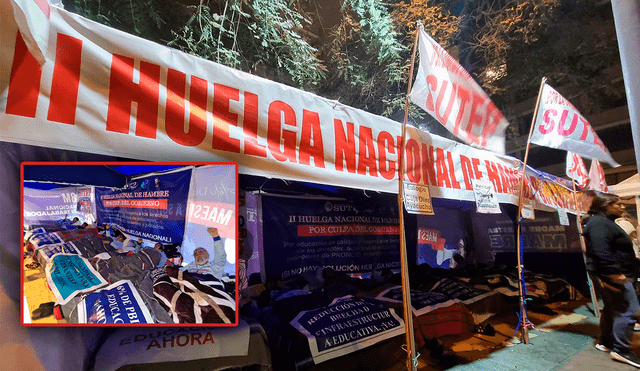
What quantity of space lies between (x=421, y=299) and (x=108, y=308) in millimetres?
3692

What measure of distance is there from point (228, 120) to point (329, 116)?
3.33ft

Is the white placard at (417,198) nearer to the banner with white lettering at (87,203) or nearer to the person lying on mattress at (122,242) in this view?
the person lying on mattress at (122,242)

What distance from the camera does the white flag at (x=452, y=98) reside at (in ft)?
9.88

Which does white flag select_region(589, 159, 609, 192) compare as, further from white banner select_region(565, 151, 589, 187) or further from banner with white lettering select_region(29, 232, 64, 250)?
banner with white lettering select_region(29, 232, 64, 250)

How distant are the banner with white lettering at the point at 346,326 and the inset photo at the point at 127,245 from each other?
1442mm

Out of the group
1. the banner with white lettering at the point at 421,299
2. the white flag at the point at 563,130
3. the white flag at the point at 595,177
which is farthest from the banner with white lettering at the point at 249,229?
the white flag at the point at 595,177

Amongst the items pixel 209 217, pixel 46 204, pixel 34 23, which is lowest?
pixel 209 217

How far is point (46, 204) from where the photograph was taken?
1.75 m

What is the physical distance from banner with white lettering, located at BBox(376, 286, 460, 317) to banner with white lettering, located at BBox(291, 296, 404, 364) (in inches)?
14.8

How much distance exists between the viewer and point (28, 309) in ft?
5.71

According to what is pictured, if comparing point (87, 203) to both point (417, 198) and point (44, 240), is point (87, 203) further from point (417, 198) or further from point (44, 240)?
point (417, 198)

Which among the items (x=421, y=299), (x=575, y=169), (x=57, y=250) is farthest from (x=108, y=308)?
(x=575, y=169)

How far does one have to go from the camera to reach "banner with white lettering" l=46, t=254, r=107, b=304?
171 centimetres

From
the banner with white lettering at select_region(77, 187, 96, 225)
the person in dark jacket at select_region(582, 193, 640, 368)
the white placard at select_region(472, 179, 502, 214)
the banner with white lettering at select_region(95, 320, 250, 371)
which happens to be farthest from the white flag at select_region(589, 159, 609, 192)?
the banner with white lettering at select_region(77, 187, 96, 225)
